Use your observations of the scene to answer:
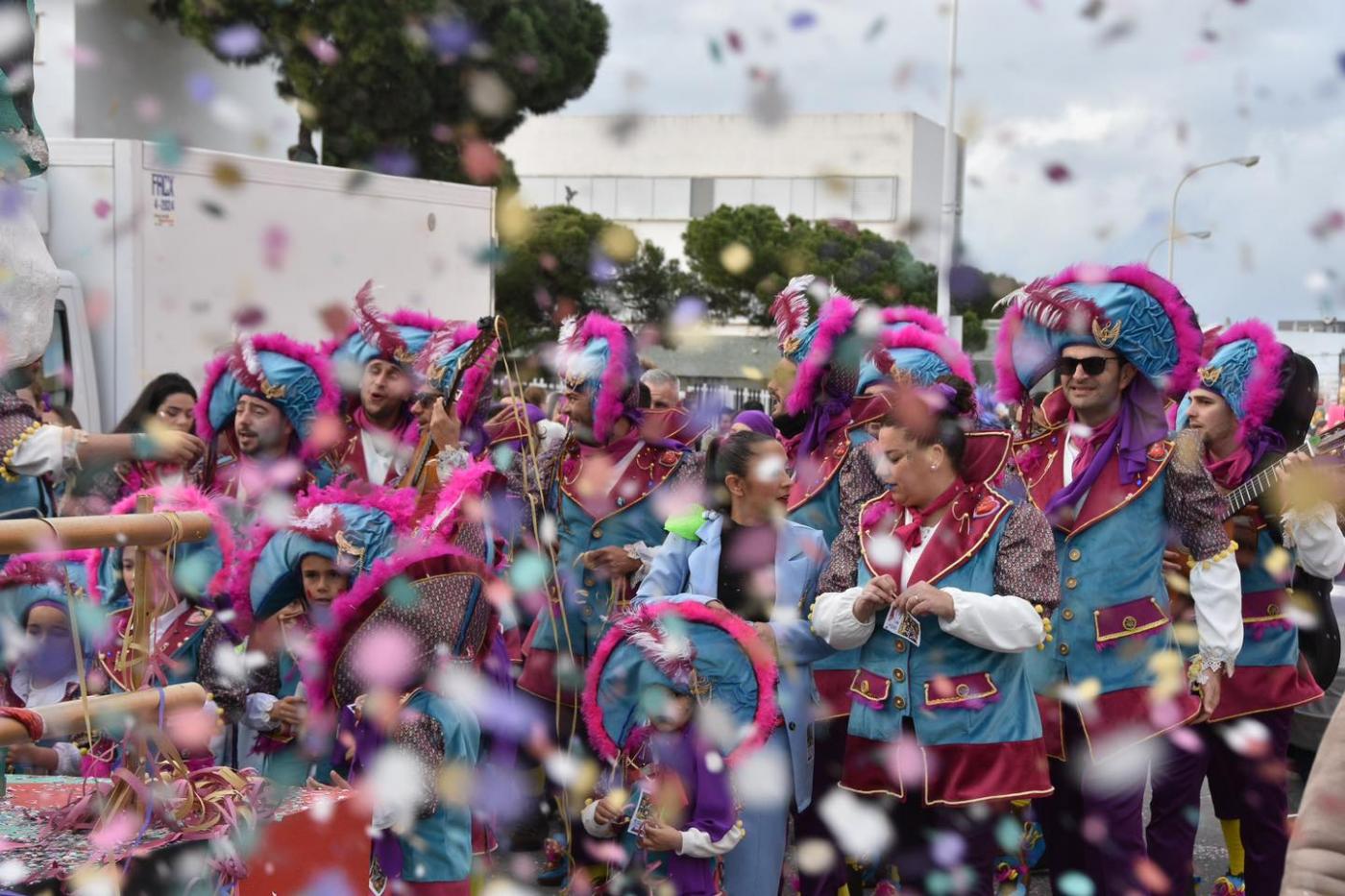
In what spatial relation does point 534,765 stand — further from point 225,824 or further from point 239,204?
point 239,204

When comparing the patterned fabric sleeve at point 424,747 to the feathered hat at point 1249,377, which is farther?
the feathered hat at point 1249,377

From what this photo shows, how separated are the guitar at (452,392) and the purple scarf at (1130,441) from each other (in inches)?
85.2

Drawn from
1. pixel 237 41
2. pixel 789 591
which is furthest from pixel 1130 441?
pixel 237 41

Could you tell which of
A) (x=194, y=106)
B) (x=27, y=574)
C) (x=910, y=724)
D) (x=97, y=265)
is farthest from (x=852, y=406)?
(x=194, y=106)

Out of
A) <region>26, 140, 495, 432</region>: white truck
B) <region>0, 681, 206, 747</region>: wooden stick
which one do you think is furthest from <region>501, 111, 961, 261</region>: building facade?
<region>0, 681, 206, 747</region>: wooden stick

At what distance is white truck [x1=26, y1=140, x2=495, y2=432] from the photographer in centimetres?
912

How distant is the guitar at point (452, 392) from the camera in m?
5.90

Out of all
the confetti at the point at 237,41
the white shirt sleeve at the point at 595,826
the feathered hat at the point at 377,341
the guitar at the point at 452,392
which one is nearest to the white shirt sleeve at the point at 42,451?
the guitar at the point at 452,392

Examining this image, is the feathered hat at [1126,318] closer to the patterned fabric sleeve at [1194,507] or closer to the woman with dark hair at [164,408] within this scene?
the patterned fabric sleeve at [1194,507]

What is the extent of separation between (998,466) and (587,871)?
2.02m

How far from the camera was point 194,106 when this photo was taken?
71.7 ft

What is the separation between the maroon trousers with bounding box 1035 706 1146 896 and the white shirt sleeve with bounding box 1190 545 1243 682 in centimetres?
43

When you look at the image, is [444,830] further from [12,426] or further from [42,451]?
[12,426]

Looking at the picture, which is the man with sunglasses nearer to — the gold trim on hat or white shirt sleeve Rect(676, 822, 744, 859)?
the gold trim on hat
